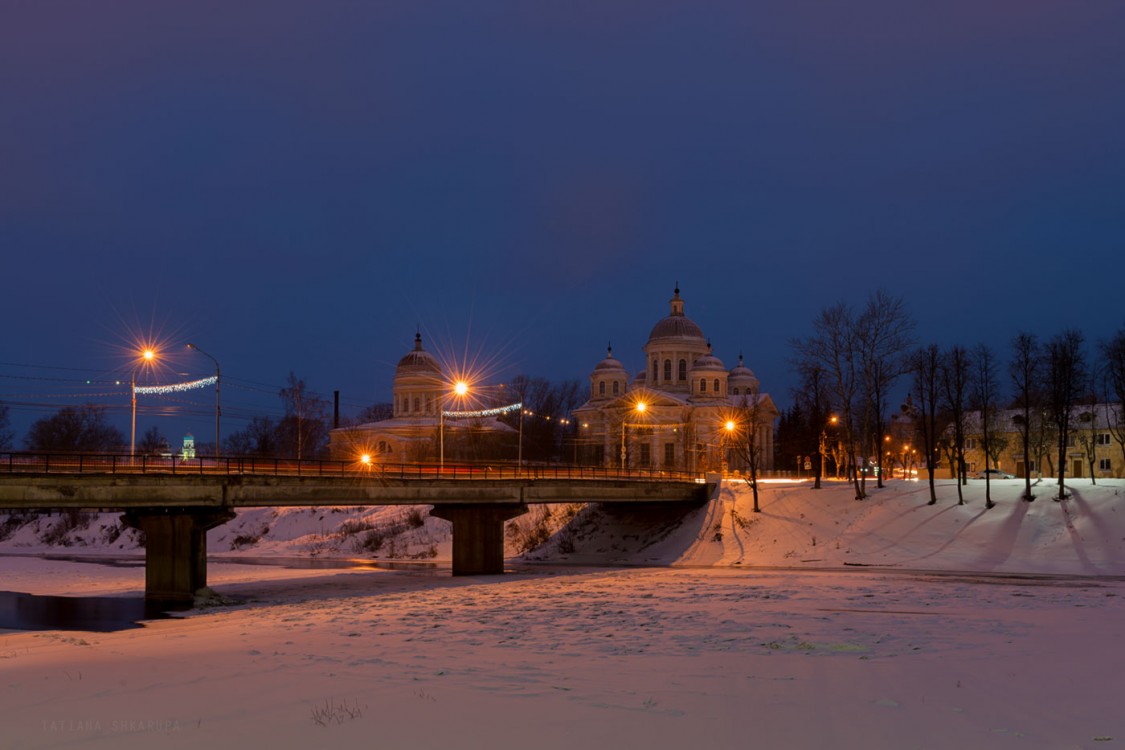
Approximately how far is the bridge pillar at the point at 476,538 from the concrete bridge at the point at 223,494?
55 millimetres

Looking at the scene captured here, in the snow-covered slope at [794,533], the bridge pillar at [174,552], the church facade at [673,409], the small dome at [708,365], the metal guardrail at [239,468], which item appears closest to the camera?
the metal guardrail at [239,468]

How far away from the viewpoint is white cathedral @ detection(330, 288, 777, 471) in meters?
114

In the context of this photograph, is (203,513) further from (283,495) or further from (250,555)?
(250,555)

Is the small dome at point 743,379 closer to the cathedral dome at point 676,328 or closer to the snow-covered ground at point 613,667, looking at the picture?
the cathedral dome at point 676,328

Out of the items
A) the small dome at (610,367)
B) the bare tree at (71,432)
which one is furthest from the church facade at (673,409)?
the bare tree at (71,432)

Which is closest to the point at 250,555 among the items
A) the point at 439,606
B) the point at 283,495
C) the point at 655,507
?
the point at 655,507

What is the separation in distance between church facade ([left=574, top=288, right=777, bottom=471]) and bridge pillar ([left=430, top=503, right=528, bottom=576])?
4789 centimetres

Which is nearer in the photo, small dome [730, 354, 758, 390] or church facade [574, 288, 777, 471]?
church facade [574, 288, 777, 471]

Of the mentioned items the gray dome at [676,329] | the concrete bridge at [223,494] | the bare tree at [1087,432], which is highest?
the gray dome at [676,329]

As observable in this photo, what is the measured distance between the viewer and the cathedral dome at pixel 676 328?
434 ft

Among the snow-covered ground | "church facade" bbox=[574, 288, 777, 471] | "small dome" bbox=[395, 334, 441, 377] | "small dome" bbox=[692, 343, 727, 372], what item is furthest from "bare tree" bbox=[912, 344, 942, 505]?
"small dome" bbox=[395, 334, 441, 377]

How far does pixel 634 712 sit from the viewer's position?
464 inches

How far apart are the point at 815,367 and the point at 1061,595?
38.4 meters

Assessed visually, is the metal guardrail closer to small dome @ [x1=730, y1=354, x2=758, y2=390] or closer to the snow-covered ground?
the snow-covered ground
